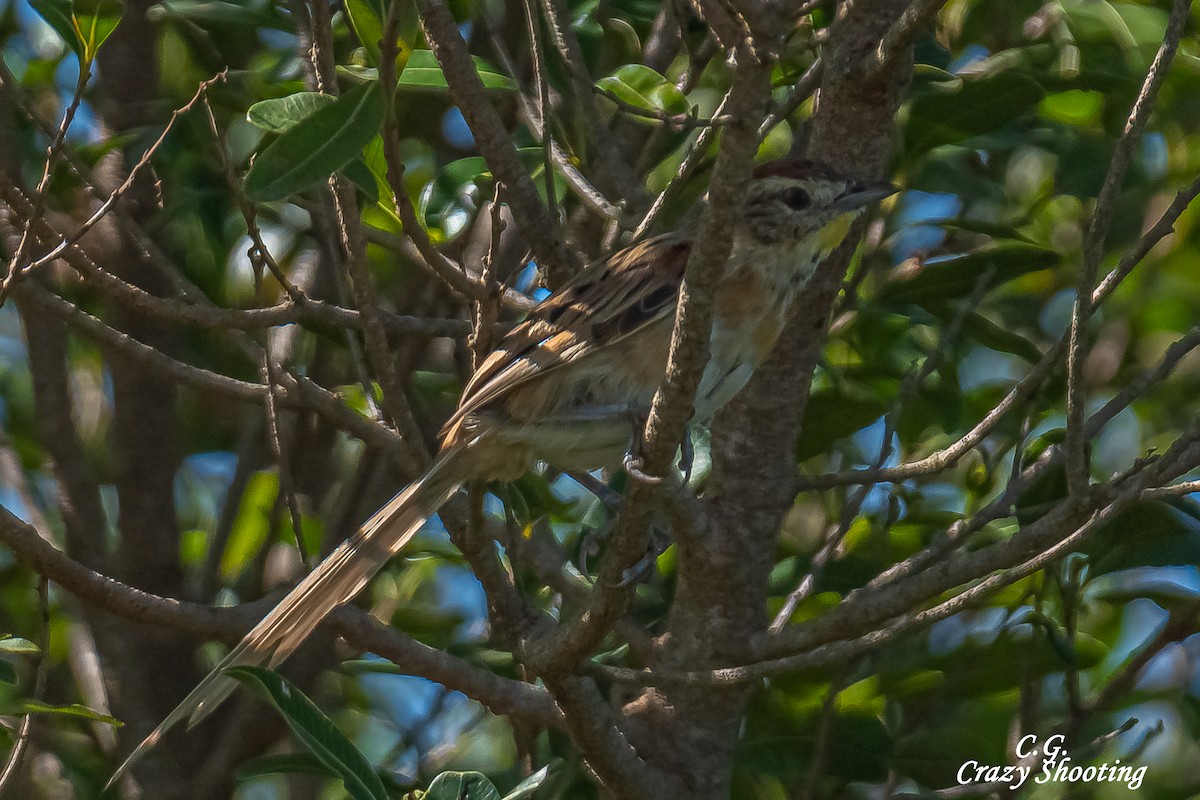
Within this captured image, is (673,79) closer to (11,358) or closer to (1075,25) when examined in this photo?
(1075,25)

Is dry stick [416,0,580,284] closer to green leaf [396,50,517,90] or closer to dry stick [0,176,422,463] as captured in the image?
green leaf [396,50,517,90]

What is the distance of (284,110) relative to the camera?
3217 millimetres

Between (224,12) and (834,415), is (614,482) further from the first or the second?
(224,12)

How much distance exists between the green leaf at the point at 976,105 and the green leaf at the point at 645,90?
2.42 feet

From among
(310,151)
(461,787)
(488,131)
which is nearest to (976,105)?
(488,131)

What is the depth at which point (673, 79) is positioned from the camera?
519 centimetres

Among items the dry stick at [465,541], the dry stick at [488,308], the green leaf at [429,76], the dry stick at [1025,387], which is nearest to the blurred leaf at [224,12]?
the green leaf at [429,76]

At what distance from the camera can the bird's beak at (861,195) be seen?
159 inches

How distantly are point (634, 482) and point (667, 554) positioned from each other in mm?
1611

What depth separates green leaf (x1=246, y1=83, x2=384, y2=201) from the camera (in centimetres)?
302

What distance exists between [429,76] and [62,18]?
103cm

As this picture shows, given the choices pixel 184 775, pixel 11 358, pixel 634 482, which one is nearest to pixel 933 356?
pixel 634 482

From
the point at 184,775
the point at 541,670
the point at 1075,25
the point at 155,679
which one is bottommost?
the point at 541,670

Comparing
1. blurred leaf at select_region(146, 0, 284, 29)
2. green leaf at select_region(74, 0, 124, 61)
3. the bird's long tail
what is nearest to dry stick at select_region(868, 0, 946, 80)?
the bird's long tail
